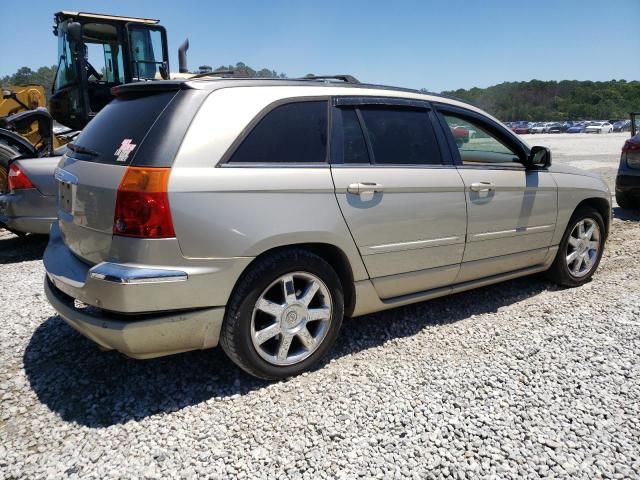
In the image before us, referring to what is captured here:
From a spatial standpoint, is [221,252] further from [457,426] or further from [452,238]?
[452,238]

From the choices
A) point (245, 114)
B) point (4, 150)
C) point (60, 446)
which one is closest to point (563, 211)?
point (245, 114)

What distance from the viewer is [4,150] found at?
22.1ft

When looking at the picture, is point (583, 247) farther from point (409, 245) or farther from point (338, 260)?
point (338, 260)

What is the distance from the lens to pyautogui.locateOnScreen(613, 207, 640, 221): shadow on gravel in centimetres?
789

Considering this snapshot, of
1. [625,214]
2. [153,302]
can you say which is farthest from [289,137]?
[625,214]

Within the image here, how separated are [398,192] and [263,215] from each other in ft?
3.25

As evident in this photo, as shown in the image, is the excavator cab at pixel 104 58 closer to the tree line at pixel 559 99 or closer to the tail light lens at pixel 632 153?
the tail light lens at pixel 632 153

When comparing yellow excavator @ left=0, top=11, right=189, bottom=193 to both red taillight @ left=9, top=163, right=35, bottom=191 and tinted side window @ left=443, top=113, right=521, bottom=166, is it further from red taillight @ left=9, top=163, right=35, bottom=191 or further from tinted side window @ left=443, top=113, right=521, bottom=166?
tinted side window @ left=443, top=113, right=521, bottom=166

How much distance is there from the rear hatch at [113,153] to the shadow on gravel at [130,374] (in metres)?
0.77

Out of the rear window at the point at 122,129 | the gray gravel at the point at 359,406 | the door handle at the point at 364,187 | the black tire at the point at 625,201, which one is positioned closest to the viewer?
the gray gravel at the point at 359,406

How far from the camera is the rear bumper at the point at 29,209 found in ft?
17.9

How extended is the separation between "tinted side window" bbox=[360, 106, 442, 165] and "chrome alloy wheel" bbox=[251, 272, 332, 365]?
37.5 inches

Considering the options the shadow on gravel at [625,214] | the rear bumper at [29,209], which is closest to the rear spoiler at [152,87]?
the rear bumper at [29,209]

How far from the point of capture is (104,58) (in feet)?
27.9
